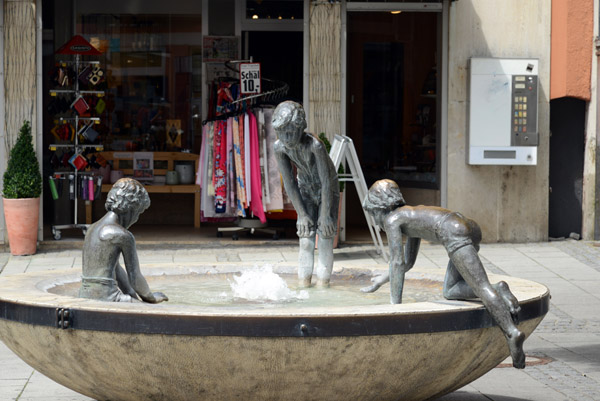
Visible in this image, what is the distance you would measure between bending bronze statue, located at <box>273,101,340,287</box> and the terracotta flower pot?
19.1ft

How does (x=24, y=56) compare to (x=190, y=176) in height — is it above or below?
above

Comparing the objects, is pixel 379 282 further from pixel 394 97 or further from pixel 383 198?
pixel 394 97

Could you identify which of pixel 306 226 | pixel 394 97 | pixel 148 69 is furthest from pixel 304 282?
pixel 148 69

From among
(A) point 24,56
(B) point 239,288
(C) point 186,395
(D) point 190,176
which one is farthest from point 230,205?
(C) point 186,395

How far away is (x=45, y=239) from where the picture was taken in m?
13.4

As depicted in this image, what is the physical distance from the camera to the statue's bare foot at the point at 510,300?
5109 millimetres

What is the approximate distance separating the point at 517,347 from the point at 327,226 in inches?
84.1

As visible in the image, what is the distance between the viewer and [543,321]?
895 cm

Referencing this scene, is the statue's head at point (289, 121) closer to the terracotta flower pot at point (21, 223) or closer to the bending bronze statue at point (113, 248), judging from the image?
the bending bronze statue at point (113, 248)

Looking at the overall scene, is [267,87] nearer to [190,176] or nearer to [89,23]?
[190,176]

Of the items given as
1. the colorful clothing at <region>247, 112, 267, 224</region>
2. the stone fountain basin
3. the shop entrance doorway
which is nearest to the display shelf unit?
the colorful clothing at <region>247, 112, 267, 224</region>

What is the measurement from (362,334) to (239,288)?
200cm

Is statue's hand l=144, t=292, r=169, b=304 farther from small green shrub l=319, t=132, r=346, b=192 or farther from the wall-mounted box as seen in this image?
the wall-mounted box

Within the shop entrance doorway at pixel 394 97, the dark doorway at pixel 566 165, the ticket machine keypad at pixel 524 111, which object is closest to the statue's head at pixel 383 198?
the ticket machine keypad at pixel 524 111
